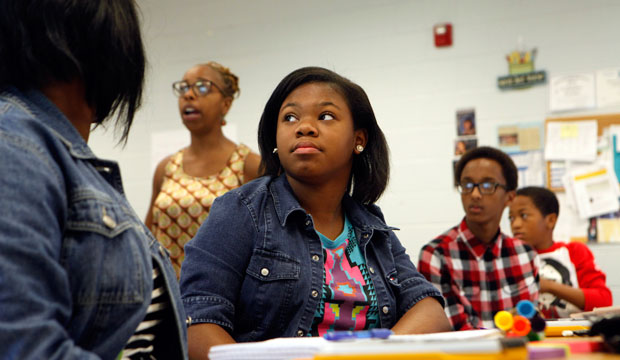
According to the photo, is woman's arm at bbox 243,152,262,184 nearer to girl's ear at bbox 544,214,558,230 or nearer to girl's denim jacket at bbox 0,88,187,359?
girl's ear at bbox 544,214,558,230

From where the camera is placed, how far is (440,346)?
0.70 meters

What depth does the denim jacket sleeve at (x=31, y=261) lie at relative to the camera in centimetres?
68

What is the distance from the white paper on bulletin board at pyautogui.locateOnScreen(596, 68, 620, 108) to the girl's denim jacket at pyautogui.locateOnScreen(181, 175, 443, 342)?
288 cm

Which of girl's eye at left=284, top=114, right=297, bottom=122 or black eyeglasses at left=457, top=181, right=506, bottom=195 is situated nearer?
girl's eye at left=284, top=114, right=297, bottom=122

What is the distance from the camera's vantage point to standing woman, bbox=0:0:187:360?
70cm

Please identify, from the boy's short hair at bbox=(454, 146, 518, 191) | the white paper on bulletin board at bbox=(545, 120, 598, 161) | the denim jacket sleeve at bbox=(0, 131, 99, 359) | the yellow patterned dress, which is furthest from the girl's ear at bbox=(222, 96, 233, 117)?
the denim jacket sleeve at bbox=(0, 131, 99, 359)

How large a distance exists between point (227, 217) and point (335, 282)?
0.94ft

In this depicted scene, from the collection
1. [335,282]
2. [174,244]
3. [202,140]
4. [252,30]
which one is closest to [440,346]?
[335,282]

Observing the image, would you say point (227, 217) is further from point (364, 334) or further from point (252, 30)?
point (252, 30)

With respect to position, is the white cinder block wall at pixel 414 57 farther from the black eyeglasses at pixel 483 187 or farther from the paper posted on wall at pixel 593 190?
the black eyeglasses at pixel 483 187

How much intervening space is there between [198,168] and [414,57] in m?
1.87

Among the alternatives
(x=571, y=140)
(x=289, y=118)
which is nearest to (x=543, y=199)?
(x=571, y=140)

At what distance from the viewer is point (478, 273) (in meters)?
2.57

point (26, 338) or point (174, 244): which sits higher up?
point (26, 338)
